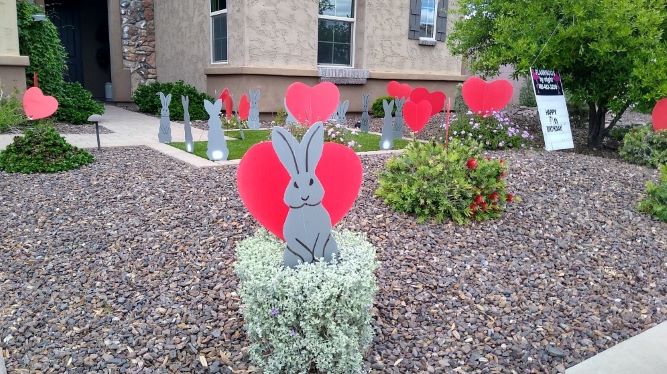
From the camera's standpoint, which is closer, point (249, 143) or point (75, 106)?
point (249, 143)

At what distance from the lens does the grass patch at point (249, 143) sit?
661cm

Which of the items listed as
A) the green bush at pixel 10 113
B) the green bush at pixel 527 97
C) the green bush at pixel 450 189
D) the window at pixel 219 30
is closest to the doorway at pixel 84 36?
the window at pixel 219 30

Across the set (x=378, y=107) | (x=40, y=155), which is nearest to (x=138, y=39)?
(x=378, y=107)

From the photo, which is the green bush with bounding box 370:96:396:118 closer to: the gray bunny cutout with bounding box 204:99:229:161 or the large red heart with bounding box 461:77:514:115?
the large red heart with bounding box 461:77:514:115

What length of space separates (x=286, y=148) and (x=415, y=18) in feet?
34.7

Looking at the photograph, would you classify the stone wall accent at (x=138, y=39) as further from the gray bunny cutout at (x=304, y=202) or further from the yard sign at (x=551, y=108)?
the gray bunny cutout at (x=304, y=202)

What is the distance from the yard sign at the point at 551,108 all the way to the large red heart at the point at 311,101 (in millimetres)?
3038

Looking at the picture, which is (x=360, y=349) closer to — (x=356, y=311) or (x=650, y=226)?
(x=356, y=311)

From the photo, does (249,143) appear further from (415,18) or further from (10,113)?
(415,18)

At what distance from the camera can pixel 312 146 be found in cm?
212

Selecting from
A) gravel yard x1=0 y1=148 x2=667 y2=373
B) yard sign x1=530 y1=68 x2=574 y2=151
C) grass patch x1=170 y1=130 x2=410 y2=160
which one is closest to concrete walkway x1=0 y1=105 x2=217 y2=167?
grass patch x1=170 y1=130 x2=410 y2=160

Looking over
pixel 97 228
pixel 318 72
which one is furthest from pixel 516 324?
pixel 318 72

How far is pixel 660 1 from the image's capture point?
6.64m

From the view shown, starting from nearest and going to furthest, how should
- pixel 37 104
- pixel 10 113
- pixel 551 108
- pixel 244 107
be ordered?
pixel 37 104
pixel 551 108
pixel 10 113
pixel 244 107
